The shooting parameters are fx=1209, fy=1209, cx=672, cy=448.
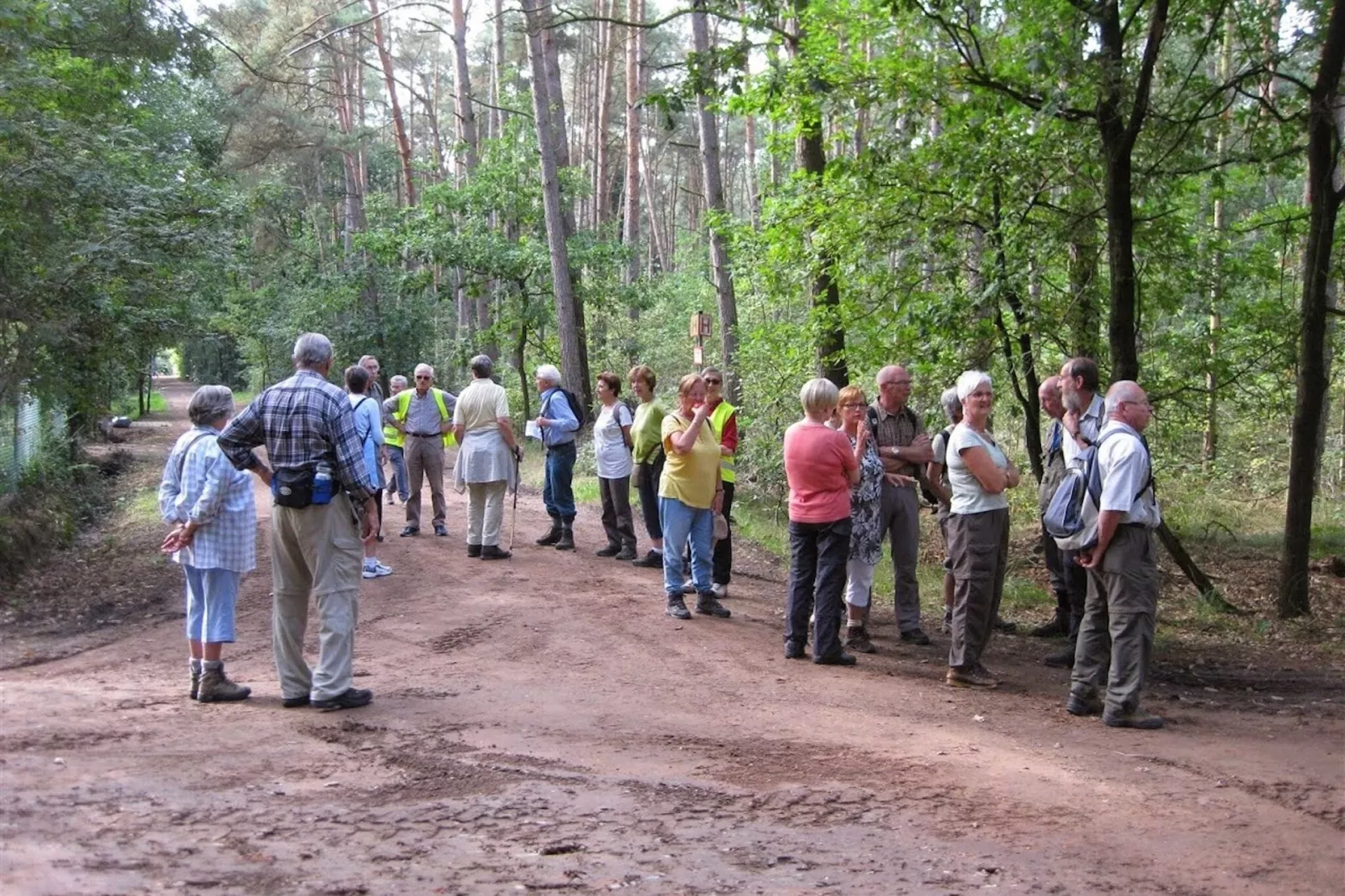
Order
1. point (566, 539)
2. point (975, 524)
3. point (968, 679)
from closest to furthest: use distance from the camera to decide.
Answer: point (975, 524) → point (968, 679) → point (566, 539)

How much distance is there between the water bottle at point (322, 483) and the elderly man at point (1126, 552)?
414 cm

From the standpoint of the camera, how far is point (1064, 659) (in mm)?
8508

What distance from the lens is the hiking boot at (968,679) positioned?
25.2ft

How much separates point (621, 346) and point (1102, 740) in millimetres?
21767

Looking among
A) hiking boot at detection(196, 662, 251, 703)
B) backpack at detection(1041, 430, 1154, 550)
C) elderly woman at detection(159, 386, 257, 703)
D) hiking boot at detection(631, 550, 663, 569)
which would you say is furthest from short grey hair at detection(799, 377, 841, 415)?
hiking boot at detection(631, 550, 663, 569)

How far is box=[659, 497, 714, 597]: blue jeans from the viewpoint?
9430mm

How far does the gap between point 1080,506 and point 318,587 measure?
4.24m

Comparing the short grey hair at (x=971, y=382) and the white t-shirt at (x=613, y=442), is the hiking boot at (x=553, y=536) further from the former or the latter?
the short grey hair at (x=971, y=382)

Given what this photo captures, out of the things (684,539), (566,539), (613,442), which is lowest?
(566,539)

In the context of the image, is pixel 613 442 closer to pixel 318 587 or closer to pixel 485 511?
pixel 485 511

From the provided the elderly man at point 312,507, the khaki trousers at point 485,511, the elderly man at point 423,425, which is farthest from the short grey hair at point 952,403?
the elderly man at point 423,425

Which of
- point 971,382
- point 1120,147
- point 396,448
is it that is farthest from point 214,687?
point 1120,147

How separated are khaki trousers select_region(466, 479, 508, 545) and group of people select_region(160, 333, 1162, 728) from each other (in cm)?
107

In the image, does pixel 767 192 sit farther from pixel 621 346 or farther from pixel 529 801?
pixel 621 346
